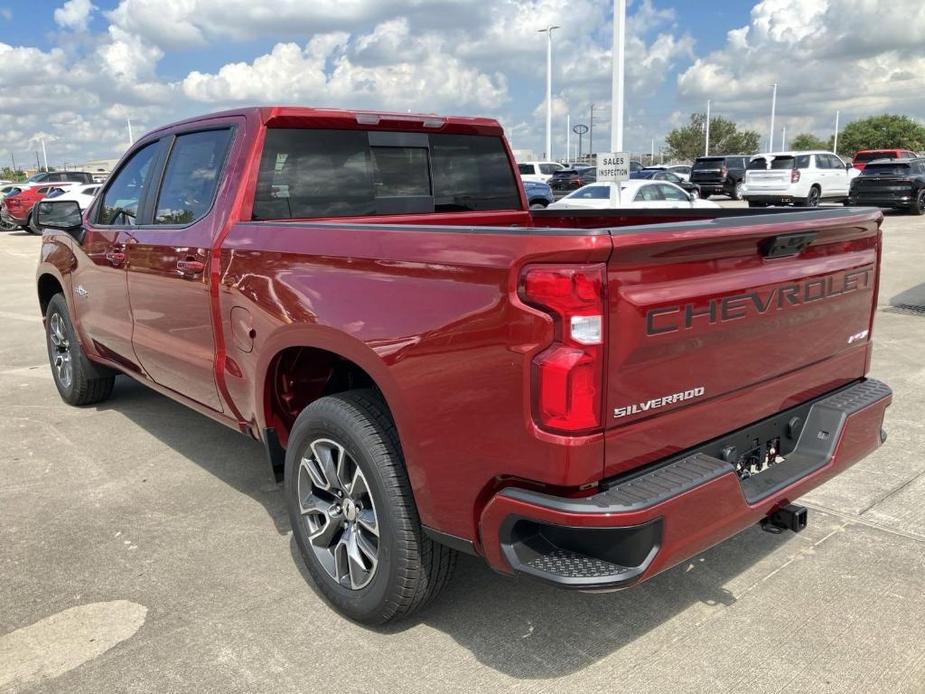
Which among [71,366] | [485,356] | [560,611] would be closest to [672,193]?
[71,366]

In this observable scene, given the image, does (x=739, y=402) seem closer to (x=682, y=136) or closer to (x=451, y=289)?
(x=451, y=289)

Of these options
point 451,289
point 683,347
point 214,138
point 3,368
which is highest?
point 214,138

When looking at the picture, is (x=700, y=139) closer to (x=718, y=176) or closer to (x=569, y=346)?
(x=718, y=176)

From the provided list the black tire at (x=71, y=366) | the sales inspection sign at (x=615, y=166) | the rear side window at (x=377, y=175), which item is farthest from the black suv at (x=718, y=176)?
the black tire at (x=71, y=366)

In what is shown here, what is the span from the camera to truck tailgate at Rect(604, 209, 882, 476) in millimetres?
2178

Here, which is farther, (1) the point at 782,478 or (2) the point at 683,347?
(1) the point at 782,478

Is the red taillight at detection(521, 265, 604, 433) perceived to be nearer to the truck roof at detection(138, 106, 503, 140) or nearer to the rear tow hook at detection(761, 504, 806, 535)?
the rear tow hook at detection(761, 504, 806, 535)

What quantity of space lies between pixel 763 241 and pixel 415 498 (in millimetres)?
1398

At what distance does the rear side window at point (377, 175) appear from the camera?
3.66 meters

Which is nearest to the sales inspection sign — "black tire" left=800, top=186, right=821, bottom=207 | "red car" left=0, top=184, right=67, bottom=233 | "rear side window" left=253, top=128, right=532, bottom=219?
"rear side window" left=253, top=128, right=532, bottom=219

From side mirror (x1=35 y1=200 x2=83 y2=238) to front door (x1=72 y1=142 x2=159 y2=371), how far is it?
0.09 metres

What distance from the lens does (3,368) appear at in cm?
736

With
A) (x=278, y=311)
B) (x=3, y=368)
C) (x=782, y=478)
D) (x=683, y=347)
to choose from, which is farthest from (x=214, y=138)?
(x=3, y=368)

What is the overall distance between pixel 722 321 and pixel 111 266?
11.8 feet
